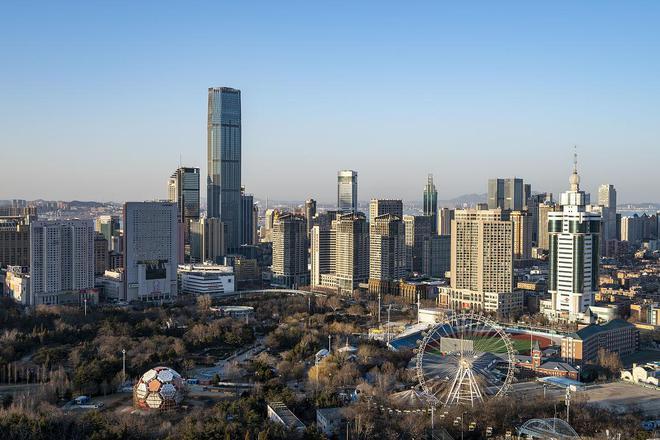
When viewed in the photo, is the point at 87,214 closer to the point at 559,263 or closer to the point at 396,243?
the point at 396,243

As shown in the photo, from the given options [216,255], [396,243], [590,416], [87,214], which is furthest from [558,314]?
[87,214]

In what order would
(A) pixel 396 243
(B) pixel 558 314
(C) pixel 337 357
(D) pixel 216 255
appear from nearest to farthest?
1. (C) pixel 337 357
2. (B) pixel 558 314
3. (A) pixel 396 243
4. (D) pixel 216 255

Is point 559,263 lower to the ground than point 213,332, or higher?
higher

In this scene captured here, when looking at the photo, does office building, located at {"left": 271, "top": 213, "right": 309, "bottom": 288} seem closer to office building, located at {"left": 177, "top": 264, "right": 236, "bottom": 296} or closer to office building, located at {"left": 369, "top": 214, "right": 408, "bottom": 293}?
office building, located at {"left": 177, "top": 264, "right": 236, "bottom": 296}

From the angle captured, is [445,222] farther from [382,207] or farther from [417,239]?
[382,207]

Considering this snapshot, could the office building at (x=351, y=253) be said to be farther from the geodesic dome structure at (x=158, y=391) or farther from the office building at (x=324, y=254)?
the geodesic dome structure at (x=158, y=391)

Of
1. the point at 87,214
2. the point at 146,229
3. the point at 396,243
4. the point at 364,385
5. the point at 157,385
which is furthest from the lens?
the point at 87,214

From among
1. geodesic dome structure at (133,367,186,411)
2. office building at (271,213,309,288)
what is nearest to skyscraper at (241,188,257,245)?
office building at (271,213,309,288)
